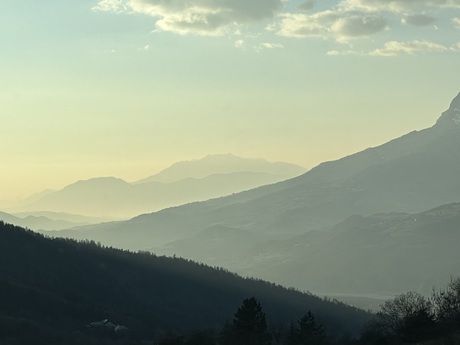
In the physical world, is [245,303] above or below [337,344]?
above

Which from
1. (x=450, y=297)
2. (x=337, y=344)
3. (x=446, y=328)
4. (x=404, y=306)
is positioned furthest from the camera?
(x=337, y=344)

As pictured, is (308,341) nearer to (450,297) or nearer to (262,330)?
(262,330)

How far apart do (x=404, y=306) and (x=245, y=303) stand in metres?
31.0

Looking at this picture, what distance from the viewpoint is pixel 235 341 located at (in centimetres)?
15688

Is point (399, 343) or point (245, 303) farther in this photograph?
point (245, 303)

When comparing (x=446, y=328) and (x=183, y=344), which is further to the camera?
(x=183, y=344)

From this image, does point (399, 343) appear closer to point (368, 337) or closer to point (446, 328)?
point (446, 328)

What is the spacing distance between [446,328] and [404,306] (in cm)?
3764

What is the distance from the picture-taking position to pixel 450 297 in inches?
5930

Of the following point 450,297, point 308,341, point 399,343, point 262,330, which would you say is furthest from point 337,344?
point 399,343

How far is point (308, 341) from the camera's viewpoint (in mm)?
170625

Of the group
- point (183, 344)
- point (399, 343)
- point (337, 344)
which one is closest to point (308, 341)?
point (337, 344)

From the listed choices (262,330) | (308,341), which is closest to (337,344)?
(308,341)

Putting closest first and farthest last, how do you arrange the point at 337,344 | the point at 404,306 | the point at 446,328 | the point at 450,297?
the point at 446,328
the point at 450,297
the point at 404,306
the point at 337,344
